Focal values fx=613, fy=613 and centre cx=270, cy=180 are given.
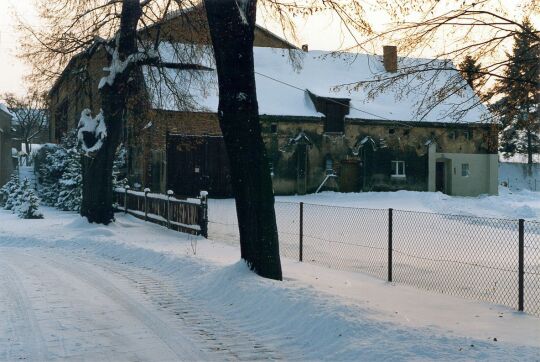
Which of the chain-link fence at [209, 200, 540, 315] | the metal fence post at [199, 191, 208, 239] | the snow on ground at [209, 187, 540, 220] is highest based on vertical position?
the metal fence post at [199, 191, 208, 239]

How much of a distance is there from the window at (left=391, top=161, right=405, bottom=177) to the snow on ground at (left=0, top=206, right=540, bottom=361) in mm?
26953

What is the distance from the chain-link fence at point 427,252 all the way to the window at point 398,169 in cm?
1409

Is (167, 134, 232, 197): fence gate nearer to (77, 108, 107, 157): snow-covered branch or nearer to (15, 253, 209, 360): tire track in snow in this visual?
(77, 108, 107, 157): snow-covered branch

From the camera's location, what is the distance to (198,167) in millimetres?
33750

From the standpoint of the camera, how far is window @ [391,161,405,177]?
38.6 metres

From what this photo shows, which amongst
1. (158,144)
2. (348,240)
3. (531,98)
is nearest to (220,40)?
(531,98)

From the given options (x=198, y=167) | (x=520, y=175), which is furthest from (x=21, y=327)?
(x=520, y=175)

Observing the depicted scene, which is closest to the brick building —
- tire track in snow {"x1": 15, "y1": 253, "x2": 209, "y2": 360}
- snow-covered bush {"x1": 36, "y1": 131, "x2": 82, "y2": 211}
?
snow-covered bush {"x1": 36, "y1": 131, "x2": 82, "y2": 211}

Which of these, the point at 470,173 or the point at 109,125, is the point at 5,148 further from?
the point at 470,173

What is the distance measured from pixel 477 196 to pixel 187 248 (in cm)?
2972

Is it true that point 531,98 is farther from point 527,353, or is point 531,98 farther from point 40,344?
point 40,344

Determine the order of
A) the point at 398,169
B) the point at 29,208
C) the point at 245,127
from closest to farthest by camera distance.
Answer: the point at 245,127
the point at 29,208
the point at 398,169

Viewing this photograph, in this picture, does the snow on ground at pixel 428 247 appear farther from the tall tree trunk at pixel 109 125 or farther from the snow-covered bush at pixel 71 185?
the snow-covered bush at pixel 71 185

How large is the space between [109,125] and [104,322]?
13018mm
